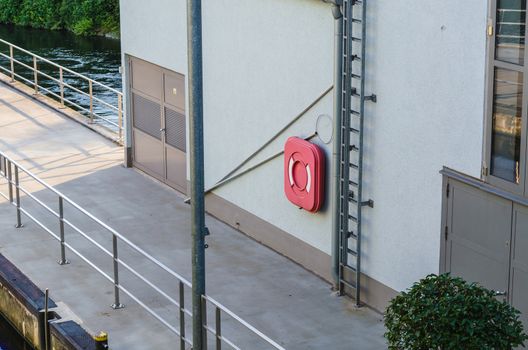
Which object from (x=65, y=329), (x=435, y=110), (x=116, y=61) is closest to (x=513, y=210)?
(x=435, y=110)

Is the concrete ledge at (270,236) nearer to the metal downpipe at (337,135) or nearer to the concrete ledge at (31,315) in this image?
the metal downpipe at (337,135)

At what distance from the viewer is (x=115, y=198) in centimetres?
1508

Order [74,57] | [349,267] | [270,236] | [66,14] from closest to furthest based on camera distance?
[349,267] → [270,236] → [74,57] → [66,14]

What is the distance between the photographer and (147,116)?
1622cm

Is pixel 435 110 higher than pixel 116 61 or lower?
higher

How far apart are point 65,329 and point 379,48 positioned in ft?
13.1

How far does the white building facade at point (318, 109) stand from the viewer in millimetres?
9867

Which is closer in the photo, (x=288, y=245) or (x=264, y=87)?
(x=288, y=245)

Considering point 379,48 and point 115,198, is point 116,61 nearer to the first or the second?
point 115,198

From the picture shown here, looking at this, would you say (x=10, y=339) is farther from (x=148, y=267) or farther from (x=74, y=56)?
(x=74, y=56)

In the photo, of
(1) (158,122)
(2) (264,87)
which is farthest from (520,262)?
(1) (158,122)

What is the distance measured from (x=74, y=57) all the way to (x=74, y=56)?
32 centimetres

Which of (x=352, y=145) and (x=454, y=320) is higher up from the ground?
(x=352, y=145)

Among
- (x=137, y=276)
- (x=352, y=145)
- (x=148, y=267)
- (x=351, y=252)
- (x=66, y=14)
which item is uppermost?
(x=352, y=145)
